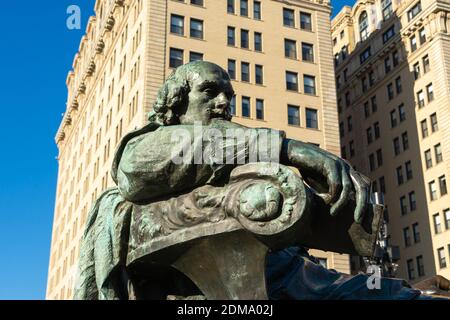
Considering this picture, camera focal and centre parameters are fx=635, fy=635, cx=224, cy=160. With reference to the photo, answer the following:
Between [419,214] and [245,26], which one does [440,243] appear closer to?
[419,214]

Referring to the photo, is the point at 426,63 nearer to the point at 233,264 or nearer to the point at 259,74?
the point at 259,74

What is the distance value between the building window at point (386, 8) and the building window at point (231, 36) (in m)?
26.0

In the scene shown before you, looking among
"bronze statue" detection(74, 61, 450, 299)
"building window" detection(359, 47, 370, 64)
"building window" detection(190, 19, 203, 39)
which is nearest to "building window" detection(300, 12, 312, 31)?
"building window" detection(190, 19, 203, 39)

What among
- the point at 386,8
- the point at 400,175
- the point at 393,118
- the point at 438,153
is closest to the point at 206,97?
the point at 438,153

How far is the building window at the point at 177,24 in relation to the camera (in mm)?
45406

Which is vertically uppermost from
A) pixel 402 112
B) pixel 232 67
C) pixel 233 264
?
pixel 402 112

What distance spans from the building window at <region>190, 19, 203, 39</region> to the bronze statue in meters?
43.5

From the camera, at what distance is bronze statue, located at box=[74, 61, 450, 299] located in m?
2.96

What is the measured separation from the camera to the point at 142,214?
3.22 meters

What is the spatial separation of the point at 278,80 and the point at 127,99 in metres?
11.3

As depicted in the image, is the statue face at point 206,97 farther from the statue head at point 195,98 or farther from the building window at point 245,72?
the building window at point 245,72

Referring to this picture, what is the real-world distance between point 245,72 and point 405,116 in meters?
21.6

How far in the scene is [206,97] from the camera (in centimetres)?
341

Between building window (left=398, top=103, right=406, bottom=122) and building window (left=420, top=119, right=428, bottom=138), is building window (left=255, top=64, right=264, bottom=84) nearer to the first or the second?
building window (left=420, top=119, right=428, bottom=138)
